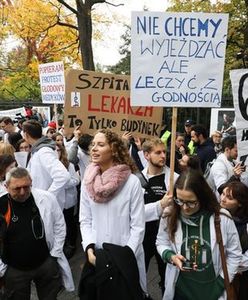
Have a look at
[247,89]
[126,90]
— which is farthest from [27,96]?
[247,89]

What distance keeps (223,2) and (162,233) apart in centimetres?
1893

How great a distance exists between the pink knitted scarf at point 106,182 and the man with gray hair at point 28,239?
465mm

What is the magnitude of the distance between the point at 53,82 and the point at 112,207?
17.4 feet

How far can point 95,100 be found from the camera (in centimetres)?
556

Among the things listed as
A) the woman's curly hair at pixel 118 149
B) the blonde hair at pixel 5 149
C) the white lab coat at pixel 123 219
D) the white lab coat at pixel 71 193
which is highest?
the woman's curly hair at pixel 118 149

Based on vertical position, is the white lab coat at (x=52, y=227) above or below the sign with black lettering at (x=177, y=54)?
below

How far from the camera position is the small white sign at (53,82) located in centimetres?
786

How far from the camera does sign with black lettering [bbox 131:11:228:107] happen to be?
140 inches

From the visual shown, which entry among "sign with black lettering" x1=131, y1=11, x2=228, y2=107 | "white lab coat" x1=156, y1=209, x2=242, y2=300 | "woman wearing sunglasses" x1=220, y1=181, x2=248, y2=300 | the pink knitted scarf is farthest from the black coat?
"sign with black lettering" x1=131, y1=11, x2=228, y2=107

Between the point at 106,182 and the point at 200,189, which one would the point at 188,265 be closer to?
the point at 200,189

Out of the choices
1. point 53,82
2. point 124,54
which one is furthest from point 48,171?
point 124,54

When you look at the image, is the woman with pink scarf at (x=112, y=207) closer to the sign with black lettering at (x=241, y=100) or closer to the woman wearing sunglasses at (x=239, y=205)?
the woman wearing sunglasses at (x=239, y=205)

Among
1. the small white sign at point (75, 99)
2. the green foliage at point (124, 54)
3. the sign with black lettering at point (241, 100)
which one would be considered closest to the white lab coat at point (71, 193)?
the small white sign at point (75, 99)

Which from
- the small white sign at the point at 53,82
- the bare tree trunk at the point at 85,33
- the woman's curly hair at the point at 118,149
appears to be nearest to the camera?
the woman's curly hair at the point at 118,149
